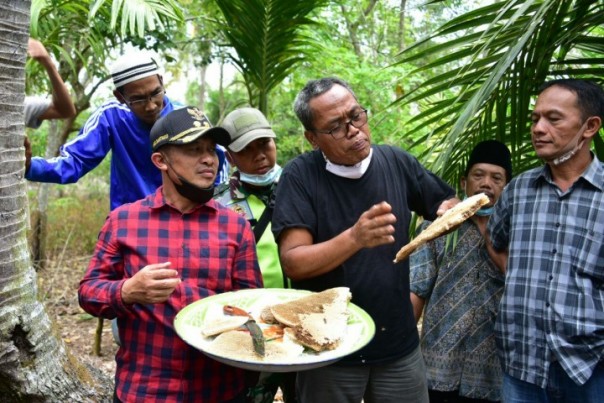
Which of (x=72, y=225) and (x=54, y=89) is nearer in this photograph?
(x=54, y=89)

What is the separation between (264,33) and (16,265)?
2.80 metres

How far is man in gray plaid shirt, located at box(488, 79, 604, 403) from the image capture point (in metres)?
2.02

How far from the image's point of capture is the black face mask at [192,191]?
2035 mm

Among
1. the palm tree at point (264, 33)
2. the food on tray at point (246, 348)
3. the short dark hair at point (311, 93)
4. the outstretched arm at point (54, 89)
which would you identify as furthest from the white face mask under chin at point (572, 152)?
the palm tree at point (264, 33)

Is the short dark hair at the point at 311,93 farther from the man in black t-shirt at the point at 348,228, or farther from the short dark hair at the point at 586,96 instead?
the short dark hair at the point at 586,96

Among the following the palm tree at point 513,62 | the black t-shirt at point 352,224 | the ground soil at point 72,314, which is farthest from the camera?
the ground soil at point 72,314

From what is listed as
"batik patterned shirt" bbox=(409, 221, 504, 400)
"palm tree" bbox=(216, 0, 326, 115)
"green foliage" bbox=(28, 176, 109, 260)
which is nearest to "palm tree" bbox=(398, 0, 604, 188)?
"batik patterned shirt" bbox=(409, 221, 504, 400)

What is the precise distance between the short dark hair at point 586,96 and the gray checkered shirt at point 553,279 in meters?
0.18

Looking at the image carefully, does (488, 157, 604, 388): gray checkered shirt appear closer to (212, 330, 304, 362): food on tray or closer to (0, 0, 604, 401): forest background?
(0, 0, 604, 401): forest background

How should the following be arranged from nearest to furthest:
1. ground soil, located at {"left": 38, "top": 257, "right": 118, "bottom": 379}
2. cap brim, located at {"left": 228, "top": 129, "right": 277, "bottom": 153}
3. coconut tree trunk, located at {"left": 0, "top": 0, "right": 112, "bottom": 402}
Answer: coconut tree trunk, located at {"left": 0, "top": 0, "right": 112, "bottom": 402}, cap brim, located at {"left": 228, "top": 129, "right": 277, "bottom": 153}, ground soil, located at {"left": 38, "top": 257, "right": 118, "bottom": 379}

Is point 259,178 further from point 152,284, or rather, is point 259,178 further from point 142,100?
point 152,284

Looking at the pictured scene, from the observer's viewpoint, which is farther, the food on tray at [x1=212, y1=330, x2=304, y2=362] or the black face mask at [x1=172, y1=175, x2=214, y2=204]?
the black face mask at [x1=172, y1=175, x2=214, y2=204]

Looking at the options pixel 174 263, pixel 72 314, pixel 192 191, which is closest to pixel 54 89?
pixel 192 191

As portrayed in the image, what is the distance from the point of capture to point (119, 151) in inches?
115
